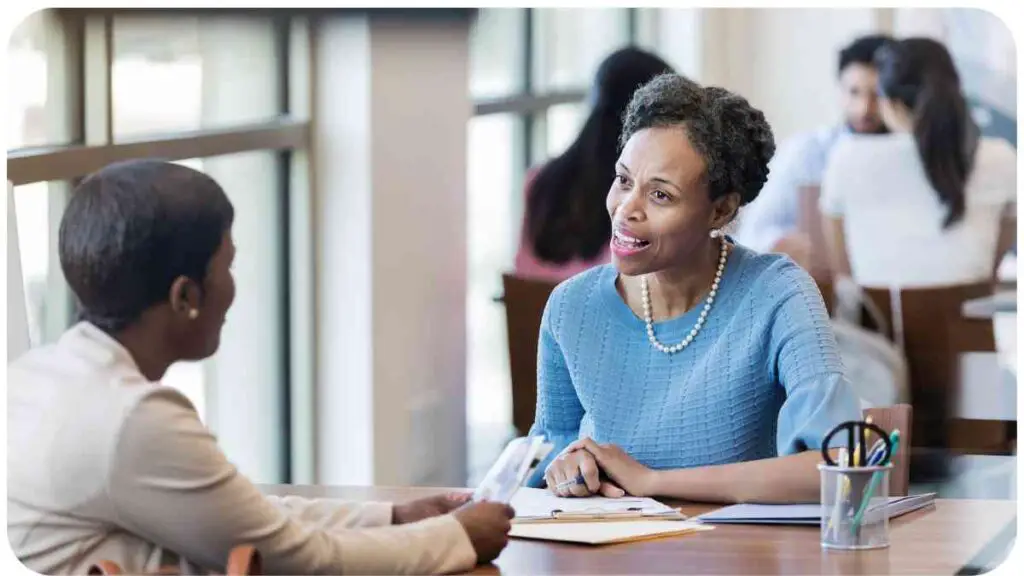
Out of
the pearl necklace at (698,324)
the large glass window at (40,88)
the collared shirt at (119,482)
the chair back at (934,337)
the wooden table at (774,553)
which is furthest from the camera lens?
the chair back at (934,337)

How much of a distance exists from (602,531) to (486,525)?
0.18 meters

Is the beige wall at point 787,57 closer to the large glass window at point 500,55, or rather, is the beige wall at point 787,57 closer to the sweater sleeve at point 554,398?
the large glass window at point 500,55

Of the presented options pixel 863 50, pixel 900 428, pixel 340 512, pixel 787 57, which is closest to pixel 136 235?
pixel 340 512

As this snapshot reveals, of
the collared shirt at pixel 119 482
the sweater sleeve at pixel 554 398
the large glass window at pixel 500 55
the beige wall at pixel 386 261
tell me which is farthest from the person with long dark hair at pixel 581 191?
the collared shirt at pixel 119 482

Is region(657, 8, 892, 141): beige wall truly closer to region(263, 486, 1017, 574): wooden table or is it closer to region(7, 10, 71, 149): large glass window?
region(7, 10, 71, 149): large glass window

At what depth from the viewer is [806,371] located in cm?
194

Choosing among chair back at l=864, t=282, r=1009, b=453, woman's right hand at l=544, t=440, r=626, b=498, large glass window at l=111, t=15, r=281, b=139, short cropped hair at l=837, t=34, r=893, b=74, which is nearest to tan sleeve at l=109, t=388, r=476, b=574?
woman's right hand at l=544, t=440, r=626, b=498

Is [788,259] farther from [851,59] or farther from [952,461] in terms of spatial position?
[851,59]

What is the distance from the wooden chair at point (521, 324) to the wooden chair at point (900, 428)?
2.93 feet

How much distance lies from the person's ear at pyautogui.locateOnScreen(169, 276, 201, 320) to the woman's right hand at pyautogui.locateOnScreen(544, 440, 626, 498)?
0.63m

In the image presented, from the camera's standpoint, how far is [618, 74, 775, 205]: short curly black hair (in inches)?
78.2

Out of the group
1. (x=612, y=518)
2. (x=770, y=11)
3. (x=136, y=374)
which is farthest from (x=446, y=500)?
(x=770, y=11)

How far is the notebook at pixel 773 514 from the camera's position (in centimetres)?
181

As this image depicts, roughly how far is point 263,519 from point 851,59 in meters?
3.76
